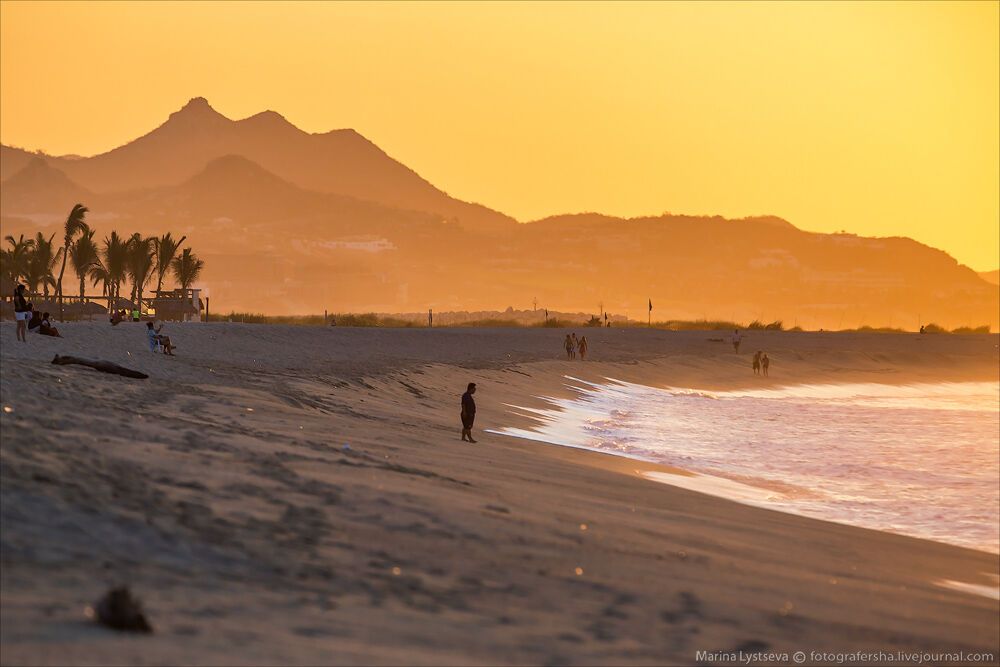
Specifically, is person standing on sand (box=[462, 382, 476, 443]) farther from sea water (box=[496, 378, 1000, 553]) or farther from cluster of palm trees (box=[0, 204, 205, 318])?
cluster of palm trees (box=[0, 204, 205, 318])

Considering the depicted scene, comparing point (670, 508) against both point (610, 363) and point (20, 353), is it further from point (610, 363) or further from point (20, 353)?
point (610, 363)

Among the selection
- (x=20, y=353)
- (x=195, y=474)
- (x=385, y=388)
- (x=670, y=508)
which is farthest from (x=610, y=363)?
(x=195, y=474)

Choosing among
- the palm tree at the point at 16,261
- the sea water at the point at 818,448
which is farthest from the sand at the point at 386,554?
the palm tree at the point at 16,261

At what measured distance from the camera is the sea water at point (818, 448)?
19047 millimetres

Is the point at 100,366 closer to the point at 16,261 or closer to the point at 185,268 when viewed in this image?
the point at 16,261

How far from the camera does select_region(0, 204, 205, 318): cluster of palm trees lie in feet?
217

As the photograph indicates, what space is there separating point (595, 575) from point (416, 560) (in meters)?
1.67

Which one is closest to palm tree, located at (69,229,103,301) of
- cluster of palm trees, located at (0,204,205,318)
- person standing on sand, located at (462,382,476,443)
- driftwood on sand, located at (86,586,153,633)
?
cluster of palm trees, located at (0,204,205,318)

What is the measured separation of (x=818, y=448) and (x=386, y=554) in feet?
69.9

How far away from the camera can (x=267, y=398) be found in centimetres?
2106

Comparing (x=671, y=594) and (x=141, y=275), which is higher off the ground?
(x=141, y=275)

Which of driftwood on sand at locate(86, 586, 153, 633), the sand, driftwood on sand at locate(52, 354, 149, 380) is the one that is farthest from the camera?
driftwood on sand at locate(52, 354, 149, 380)

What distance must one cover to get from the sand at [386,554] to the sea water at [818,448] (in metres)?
3.09

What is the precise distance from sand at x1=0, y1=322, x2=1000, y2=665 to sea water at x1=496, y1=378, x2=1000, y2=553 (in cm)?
309
